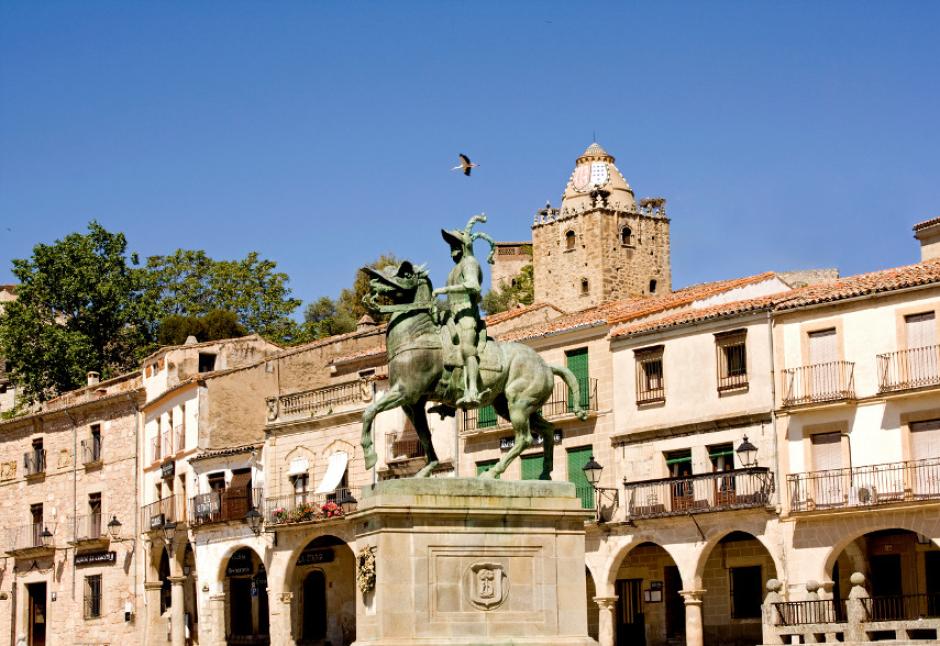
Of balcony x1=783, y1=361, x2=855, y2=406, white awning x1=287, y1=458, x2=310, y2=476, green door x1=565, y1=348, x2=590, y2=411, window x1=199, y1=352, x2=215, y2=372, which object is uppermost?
window x1=199, y1=352, x2=215, y2=372

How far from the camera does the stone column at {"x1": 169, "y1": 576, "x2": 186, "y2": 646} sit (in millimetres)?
56562

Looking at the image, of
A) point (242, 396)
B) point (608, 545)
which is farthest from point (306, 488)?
point (608, 545)

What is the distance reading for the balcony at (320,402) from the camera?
1999 inches

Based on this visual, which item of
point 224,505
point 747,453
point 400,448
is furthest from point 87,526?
point 747,453

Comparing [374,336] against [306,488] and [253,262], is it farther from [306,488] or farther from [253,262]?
[253,262]

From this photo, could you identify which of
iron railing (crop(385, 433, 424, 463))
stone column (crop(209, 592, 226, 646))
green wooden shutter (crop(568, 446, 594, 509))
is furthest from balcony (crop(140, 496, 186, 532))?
green wooden shutter (crop(568, 446, 594, 509))

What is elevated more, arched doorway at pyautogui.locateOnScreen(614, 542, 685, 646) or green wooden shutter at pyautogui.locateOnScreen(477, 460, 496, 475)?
green wooden shutter at pyautogui.locateOnScreen(477, 460, 496, 475)

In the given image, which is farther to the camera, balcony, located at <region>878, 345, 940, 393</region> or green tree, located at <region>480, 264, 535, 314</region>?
green tree, located at <region>480, 264, 535, 314</region>

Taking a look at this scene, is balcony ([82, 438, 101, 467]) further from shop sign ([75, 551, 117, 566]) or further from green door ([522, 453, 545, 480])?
green door ([522, 453, 545, 480])

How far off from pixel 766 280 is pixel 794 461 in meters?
8.47

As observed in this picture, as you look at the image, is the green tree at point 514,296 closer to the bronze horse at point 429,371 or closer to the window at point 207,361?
the window at point 207,361

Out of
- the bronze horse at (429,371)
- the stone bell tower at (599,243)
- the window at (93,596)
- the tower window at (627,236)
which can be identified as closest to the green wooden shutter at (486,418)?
the window at (93,596)

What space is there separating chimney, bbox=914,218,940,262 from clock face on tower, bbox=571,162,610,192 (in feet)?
138

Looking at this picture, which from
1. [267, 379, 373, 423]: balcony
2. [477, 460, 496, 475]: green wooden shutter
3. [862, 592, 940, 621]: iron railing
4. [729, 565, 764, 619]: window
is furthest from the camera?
[267, 379, 373, 423]: balcony
